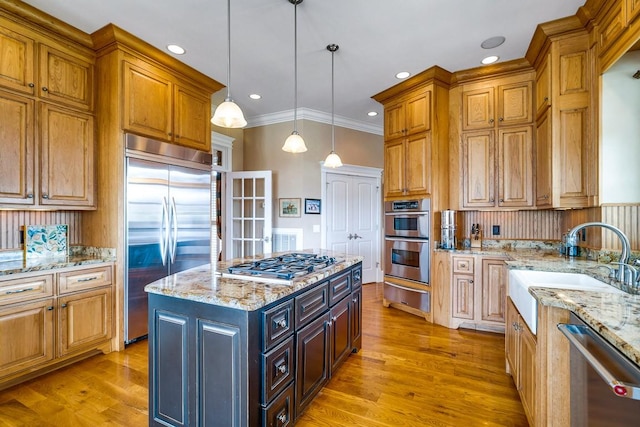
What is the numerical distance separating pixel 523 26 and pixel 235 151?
4.15 m

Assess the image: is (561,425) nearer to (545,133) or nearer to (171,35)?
(545,133)

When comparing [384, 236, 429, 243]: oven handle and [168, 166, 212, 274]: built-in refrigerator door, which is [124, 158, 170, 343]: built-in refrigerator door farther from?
[384, 236, 429, 243]: oven handle

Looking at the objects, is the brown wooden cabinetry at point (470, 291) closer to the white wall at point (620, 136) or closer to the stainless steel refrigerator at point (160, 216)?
the white wall at point (620, 136)

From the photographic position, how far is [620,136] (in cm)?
235

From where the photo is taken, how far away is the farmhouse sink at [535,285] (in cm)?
161

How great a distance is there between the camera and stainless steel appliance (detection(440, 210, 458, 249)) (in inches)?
140

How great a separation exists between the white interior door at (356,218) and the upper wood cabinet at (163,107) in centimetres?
219

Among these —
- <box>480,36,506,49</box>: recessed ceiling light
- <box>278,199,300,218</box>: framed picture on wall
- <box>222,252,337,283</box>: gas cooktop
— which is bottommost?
<box>222,252,337,283</box>: gas cooktop

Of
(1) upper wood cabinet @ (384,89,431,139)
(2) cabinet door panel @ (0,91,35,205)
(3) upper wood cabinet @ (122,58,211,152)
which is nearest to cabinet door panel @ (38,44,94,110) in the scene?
(2) cabinet door panel @ (0,91,35,205)

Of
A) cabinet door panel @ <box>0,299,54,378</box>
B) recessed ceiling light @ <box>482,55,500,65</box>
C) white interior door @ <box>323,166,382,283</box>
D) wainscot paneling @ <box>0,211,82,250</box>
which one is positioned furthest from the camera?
white interior door @ <box>323,166,382,283</box>

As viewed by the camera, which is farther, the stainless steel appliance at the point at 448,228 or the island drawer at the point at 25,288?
the stainless steel appliance at the point at 448,228

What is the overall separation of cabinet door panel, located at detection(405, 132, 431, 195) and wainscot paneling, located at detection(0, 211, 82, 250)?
145 inches

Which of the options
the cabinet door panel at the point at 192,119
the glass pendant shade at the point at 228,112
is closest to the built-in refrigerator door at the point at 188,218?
the cabinet door panel at the point at 192,119

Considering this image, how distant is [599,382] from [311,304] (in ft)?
4.44
